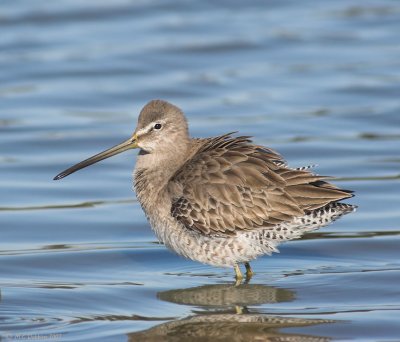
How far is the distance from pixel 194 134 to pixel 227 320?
522 cm

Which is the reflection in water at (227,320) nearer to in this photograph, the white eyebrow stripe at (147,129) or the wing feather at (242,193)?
the wing feather at (242,193)

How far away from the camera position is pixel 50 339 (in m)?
6.91

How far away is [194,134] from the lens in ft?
40.8

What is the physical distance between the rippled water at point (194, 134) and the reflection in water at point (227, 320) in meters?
0.02

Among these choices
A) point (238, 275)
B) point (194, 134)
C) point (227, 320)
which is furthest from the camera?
point (194, 134)

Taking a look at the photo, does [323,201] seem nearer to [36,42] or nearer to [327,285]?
[327,285]

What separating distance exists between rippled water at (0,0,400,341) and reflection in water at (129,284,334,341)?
2cm

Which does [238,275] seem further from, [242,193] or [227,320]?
[227,320]

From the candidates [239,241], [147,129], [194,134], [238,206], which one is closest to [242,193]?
[238,206]

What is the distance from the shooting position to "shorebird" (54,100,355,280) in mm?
8055

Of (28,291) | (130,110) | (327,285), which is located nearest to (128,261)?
(28,291)

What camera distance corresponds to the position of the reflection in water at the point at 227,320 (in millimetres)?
7059

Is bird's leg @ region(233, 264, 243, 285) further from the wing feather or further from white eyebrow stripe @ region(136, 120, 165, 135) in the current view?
white eyebrow stripe @ region(136, 120, 165, 135)

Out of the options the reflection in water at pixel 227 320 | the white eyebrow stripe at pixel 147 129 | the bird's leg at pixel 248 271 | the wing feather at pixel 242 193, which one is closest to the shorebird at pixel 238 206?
the wing feather at pixel 242 193
